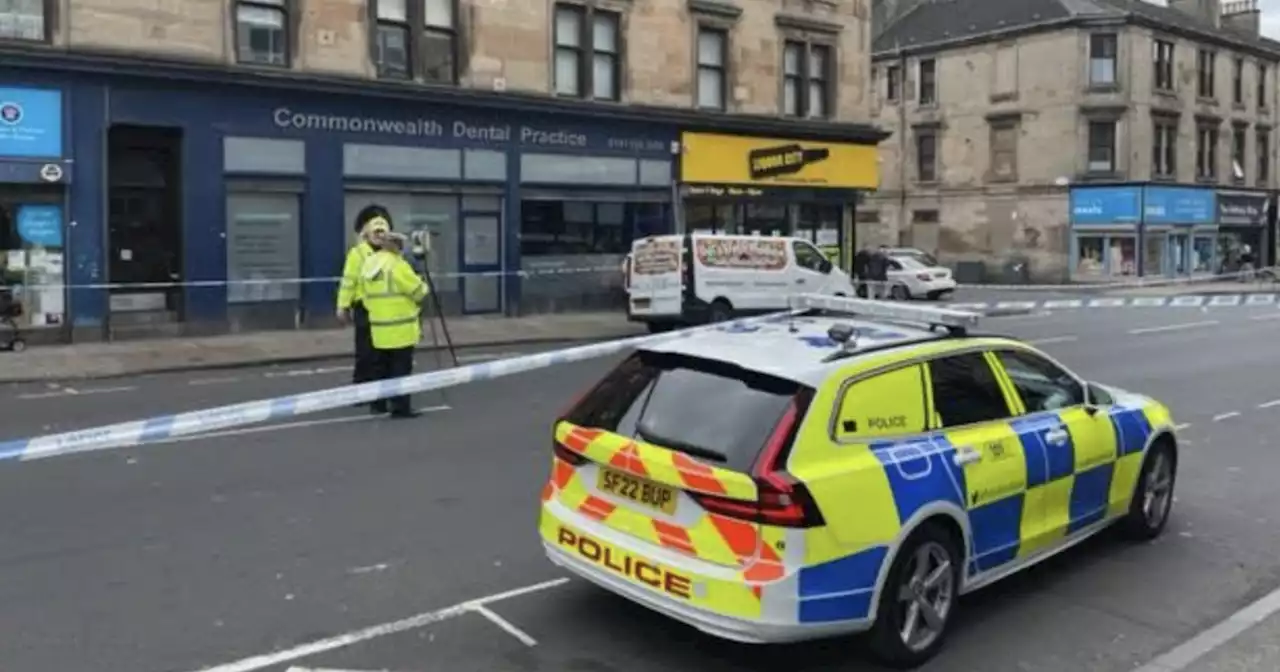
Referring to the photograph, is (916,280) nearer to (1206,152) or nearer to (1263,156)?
(1206,152)

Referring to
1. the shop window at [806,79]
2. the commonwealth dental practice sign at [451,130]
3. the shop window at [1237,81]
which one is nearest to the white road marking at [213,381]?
the commonwealth dental practice sign at [451,130]

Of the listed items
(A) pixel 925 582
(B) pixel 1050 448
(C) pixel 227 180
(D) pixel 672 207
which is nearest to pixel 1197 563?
(B) pixel 1050 448

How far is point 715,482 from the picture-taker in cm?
457

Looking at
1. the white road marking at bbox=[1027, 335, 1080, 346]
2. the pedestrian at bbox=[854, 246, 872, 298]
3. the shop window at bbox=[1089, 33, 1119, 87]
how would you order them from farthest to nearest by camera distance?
the shop window at bbox=[1089, 33, 1119, 87], the pedestrian at bbox=[854, 246, 872, 298], the white road marking at bbox=[1027, 335, 1080, 346]

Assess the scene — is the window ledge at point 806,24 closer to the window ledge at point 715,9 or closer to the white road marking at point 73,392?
the window ledge at point 715,9

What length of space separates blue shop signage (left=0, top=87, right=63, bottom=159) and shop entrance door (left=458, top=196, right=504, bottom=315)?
772cm

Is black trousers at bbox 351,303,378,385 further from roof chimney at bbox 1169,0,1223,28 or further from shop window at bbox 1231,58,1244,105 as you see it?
roof chimney at bbox 1169,0,1223,28

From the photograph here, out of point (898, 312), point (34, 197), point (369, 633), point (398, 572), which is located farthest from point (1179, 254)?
point (369, 633)

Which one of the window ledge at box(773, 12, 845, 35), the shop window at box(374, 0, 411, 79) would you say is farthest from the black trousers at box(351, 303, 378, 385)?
the window ledge at box(773, 12, 845, 35)

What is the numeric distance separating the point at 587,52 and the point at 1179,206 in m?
32.2

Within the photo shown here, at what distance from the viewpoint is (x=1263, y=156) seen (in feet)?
178

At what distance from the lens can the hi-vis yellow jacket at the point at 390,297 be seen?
1109cm

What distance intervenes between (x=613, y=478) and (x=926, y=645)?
4.96ft

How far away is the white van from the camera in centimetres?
2128
